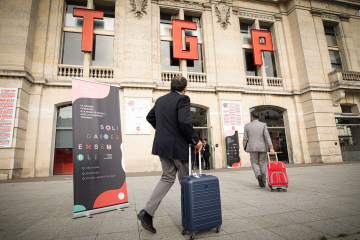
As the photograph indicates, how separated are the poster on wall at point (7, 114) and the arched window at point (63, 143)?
1.92 metres

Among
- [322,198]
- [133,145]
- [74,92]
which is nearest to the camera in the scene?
[74,92]

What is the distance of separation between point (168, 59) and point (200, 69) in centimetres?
224

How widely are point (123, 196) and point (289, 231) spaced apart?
2.80 m

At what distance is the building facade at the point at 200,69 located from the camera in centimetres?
934

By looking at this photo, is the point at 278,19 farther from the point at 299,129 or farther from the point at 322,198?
the point at 322,198

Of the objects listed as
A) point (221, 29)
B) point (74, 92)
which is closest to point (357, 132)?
point (221, 29)

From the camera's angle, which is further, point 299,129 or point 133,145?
point 299,129

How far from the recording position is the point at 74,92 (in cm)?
336

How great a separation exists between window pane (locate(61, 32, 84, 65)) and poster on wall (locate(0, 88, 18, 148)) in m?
3.29

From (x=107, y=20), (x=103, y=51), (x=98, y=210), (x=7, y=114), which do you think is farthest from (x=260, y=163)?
(x=107, y=20)

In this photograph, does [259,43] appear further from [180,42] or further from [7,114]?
[7,114]

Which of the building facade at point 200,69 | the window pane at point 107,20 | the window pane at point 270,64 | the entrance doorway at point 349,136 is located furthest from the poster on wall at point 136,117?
the entrance doorway at point 349,136

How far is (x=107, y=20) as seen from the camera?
1171 centimetres

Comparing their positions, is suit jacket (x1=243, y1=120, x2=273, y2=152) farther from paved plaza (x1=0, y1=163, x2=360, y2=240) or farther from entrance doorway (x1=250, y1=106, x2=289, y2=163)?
entrance doorway (x1=250, y1=106, x2=289, y2=163)
